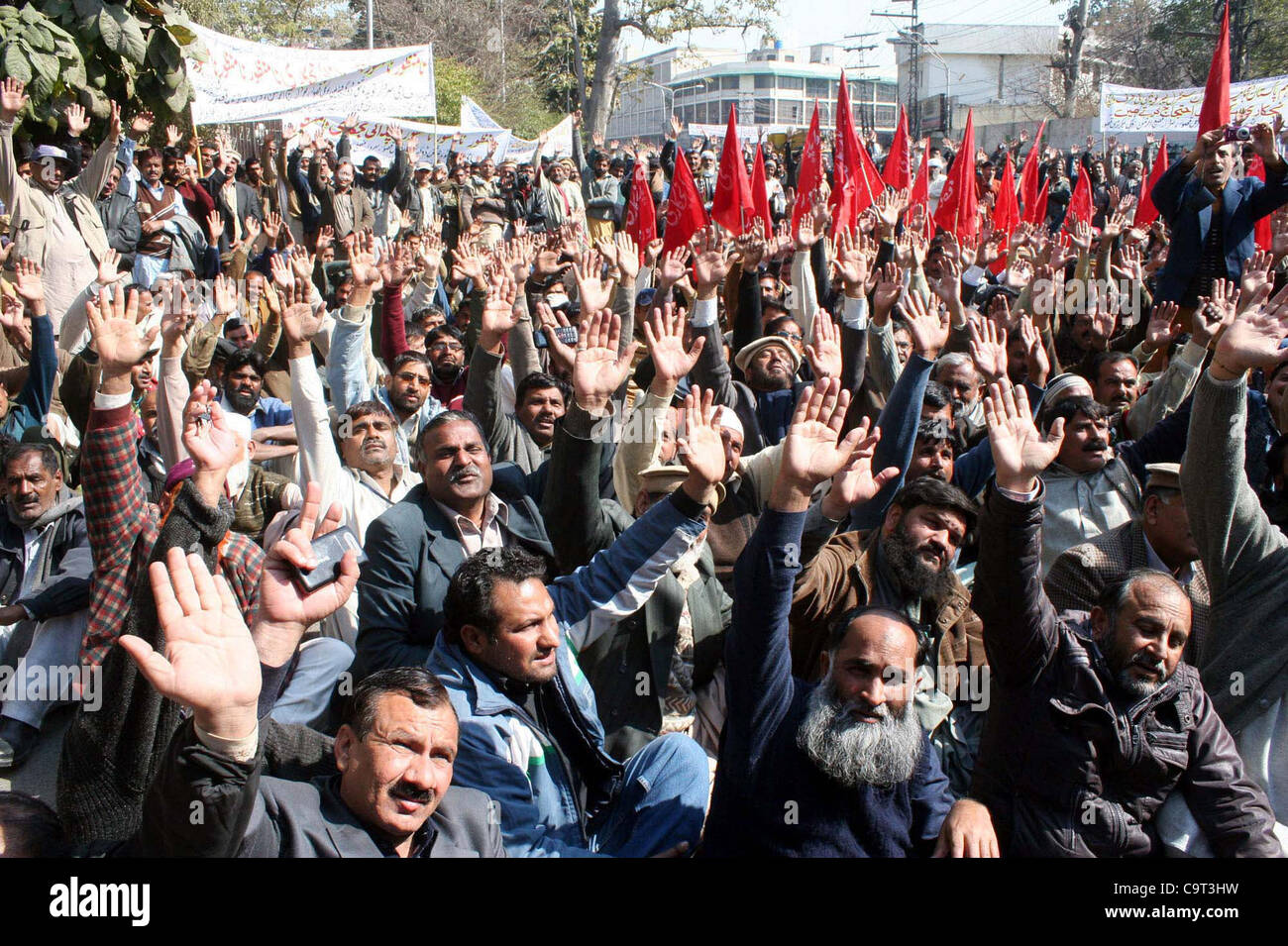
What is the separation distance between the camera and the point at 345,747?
7.86 ft

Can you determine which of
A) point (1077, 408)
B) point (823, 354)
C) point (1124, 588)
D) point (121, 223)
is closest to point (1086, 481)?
point (1077, 408)

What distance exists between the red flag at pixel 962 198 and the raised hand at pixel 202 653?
8.14 metres

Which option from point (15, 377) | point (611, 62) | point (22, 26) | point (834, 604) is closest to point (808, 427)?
point (834, 604)

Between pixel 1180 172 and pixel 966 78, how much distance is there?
63671 millimetres

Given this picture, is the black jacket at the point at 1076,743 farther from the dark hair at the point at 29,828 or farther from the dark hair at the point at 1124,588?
the dark hair at the point at 29,828

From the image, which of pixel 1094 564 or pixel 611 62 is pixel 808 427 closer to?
pixel 1094 564

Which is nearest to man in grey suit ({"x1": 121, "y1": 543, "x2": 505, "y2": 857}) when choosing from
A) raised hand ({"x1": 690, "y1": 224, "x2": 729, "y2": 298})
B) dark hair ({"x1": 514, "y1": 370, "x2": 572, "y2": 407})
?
dark hair ({"x1": 514, "y1": 370, "x2": 572, "y2": 407})

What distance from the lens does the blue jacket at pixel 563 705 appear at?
264 centimetres

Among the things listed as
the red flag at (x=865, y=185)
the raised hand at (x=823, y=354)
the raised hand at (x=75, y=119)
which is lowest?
the raised hand at (x=823, y=354)

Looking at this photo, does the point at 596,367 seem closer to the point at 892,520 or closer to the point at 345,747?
the point at 892,520

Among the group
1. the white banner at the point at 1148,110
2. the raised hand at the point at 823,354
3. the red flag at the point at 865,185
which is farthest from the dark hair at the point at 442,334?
the white banner at the point at 1148,110

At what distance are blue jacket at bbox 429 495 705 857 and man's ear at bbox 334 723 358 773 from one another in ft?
1.00

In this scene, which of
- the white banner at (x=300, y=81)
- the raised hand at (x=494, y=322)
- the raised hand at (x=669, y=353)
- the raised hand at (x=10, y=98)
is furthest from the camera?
the white banner at (x=300, y=81)

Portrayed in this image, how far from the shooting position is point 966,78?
6519 centimetres
